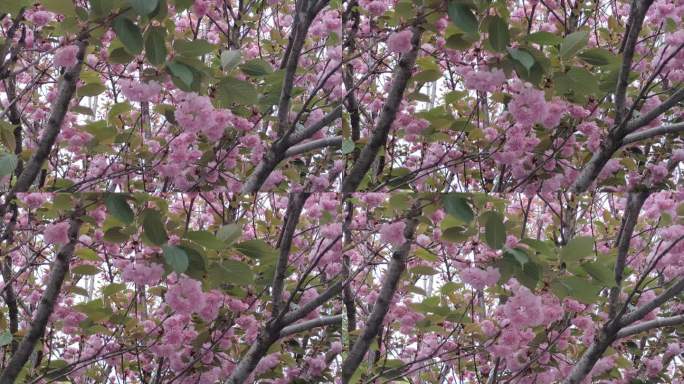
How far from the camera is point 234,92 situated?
144 centimetres

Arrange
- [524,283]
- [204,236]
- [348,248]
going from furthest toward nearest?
[348,248], [524,283], [204,236]

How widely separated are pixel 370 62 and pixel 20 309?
38.0 inches

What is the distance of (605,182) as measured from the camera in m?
1.63

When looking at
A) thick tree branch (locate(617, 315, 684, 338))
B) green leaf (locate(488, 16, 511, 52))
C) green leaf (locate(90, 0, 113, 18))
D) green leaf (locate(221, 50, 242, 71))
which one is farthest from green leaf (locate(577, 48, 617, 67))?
green leaf (locate(90, 0, 113, 18))

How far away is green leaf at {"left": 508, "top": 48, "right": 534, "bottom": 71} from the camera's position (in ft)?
4.12

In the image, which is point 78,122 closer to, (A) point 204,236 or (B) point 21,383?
(A) point 204,236

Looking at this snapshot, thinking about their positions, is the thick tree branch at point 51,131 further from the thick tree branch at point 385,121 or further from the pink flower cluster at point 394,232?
the pink flower cluster at point 394,232

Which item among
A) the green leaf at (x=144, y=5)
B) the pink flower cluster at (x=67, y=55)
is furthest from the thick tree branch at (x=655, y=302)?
the pink flower cluster at (x=67, y=55)

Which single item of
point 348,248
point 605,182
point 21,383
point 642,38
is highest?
point 642,38

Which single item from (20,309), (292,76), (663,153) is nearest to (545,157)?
(663,153)

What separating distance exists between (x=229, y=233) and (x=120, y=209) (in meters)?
0.21

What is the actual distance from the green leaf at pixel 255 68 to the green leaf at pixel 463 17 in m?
0.42

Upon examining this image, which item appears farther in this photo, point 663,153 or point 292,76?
point 663,153

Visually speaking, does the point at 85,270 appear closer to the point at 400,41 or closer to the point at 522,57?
the point at 400,41
